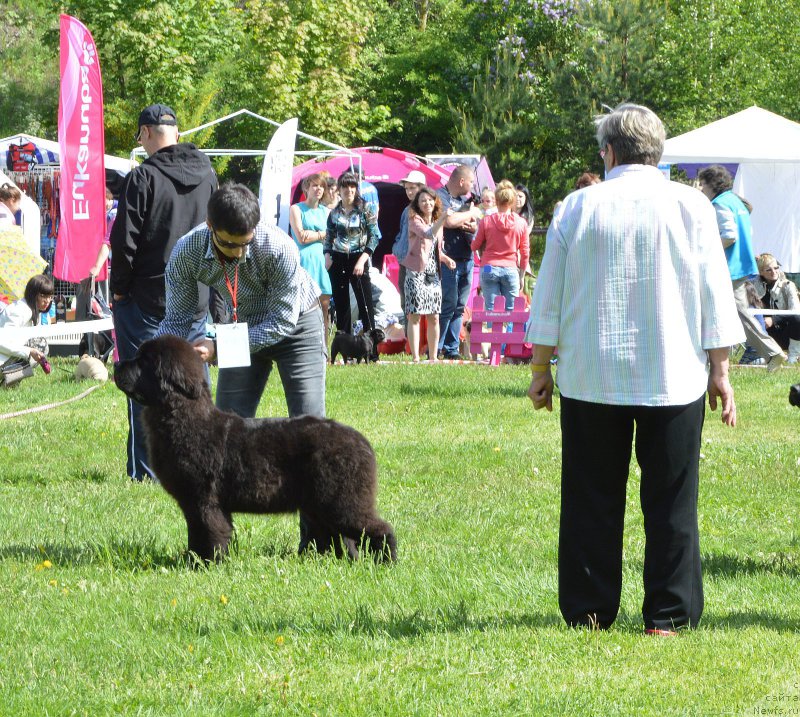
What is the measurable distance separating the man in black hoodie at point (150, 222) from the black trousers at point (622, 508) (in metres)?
3.62

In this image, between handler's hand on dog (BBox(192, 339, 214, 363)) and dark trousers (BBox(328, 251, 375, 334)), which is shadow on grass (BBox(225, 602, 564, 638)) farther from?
dark trousers (BBox(328, 251, 375, 334))

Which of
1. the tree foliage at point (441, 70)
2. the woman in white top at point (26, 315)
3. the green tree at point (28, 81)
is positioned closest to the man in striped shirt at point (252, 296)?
the woman in white top at point (26, 315)

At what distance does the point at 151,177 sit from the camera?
741 cm

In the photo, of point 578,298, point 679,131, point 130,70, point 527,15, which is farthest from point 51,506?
point 527,15

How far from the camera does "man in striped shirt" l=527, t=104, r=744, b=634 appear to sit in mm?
4184

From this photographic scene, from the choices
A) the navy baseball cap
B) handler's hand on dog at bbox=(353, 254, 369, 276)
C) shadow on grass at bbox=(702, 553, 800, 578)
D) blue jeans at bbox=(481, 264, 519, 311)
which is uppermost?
the navy baseball cap

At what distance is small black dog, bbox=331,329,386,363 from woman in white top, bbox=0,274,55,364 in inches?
135

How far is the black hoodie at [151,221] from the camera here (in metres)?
7.38

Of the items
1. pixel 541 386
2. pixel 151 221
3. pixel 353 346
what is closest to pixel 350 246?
pixel 353 346

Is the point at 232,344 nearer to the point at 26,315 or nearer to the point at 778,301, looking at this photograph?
the point at 26,315

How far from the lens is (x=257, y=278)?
5.64m

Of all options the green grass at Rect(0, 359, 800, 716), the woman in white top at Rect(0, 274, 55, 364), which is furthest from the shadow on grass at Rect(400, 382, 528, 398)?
the woman in white top at Rect(0, 274, 55, 364)

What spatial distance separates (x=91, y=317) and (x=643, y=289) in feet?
35.7

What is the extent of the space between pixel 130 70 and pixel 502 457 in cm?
2696
